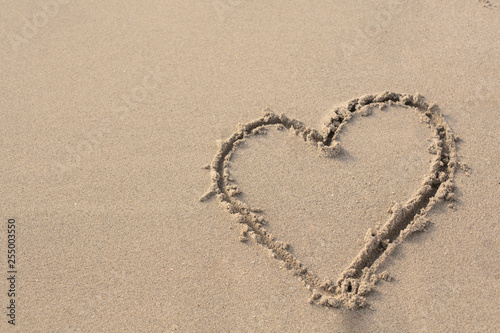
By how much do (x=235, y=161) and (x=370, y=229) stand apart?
90cm

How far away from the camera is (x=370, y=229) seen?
94.1 inches

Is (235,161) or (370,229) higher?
(235,161)

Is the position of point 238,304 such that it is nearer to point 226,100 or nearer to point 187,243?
point 187,243

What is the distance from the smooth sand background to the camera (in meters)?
2.22

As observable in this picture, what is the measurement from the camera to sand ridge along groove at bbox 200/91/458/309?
2252 mm

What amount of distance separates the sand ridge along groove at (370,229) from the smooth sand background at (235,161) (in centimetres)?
6

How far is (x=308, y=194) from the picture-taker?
8.38ft

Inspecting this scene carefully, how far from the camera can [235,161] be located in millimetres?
2691

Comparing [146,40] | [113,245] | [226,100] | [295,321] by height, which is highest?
[146,40]

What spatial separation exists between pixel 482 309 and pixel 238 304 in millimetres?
1212

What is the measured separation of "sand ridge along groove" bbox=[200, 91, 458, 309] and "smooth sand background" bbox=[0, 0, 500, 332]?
6 centimetres

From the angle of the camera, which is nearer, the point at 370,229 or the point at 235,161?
the point at 370,229

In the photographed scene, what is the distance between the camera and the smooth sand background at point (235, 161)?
2225 mm

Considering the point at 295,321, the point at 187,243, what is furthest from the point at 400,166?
the point at 187,243
